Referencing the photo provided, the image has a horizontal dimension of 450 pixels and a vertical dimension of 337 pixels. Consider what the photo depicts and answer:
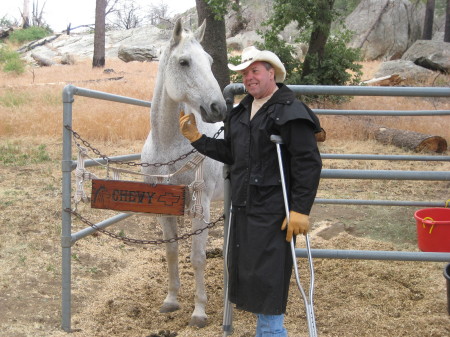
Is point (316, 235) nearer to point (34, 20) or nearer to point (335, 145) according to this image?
point (335, 145)

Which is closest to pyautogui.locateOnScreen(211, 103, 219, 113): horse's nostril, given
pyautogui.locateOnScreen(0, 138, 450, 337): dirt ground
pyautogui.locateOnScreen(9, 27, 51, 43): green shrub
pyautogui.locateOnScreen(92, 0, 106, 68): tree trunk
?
pyautogui.locateOnScreen(0, 138, 450, 337): dirt ground

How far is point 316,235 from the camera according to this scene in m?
5.59

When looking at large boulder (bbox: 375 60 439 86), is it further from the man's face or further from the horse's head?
the man's face

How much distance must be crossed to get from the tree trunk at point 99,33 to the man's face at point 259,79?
19.9m

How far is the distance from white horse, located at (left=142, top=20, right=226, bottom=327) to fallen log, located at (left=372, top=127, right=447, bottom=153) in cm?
630

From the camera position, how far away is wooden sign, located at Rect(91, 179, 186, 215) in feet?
9.89

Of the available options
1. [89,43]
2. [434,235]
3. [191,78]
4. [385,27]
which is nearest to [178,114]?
[191,78]

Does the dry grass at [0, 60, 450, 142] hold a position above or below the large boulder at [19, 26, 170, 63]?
below

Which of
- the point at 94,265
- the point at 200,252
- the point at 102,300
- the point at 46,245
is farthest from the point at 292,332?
the point at 46,245

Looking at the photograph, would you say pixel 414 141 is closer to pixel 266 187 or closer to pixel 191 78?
pixel 191 78

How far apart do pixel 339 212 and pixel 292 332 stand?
338 centimetres

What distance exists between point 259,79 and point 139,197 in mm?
1062

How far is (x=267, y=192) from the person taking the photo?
2473mm

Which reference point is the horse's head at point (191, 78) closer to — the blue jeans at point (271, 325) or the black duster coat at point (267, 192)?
the black duster coat at point (267, 192)
